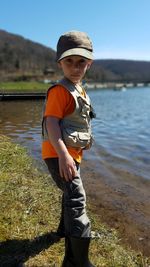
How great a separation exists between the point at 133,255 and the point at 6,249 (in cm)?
167

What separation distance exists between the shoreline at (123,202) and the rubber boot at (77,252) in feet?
6.66

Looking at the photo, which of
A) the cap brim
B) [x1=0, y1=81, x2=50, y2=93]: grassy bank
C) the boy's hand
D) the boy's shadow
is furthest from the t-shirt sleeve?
[x1=0, y1=81, x2=50, y2=93]: grassy bank

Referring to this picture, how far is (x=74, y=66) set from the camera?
147 inches

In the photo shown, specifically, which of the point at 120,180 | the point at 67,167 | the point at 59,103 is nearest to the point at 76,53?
the point at 59,103

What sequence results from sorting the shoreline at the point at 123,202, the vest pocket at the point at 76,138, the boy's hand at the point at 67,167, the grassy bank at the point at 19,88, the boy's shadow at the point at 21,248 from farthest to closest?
1. the grassy bank at the point at 19,88
2. the shoreline at the point at 123,202
3. the boy's shadow at the point at 21,248
4. the vest pocket at the point at 76,138
5. the boy's hand at the point at 67,167

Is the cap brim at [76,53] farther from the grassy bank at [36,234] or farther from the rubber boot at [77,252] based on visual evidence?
the grassy bank at [36,234]

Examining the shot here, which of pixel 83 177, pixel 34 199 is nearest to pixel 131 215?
pixel 34 199

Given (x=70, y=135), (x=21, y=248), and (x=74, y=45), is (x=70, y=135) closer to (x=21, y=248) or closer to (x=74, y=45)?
(x=74, y=45)

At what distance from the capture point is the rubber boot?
3654mm

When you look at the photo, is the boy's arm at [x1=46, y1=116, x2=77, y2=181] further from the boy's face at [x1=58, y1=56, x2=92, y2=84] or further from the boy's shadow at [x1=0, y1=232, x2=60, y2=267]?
the boy's shadow at [x1=0, y1=232, x2=60, y2=267]

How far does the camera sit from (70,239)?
370 cm

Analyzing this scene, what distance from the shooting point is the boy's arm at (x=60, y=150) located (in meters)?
3.49

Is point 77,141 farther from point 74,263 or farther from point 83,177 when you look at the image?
point 83,177

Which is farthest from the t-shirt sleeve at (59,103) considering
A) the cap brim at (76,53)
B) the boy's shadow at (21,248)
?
the boy's shadow at (21,248)
